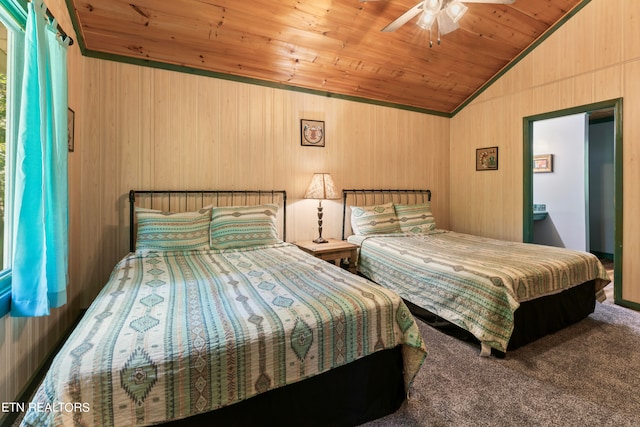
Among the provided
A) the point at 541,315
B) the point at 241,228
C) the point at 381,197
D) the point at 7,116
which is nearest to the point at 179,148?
the point at 241,228

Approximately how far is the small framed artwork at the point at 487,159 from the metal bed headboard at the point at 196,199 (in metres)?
2.77

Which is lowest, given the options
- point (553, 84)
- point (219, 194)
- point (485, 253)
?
point (485, 253)

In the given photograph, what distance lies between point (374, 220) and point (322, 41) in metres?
1.97

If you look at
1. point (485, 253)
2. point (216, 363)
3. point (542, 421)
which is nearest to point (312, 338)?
point (216, 363)

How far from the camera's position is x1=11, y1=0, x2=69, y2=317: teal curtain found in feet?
4.61

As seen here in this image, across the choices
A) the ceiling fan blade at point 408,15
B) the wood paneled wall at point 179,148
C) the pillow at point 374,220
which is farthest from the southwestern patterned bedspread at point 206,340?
the ceiling fan blade at point 408,15

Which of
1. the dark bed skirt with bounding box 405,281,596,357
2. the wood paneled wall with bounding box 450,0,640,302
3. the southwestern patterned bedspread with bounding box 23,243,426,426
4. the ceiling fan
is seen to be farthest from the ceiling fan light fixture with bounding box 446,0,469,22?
the dark bed skirt with bounding box 405,281,596,357

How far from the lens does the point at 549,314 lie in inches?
92.9

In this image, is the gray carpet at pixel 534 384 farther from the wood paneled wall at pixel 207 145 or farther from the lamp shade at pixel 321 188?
the wood paneled wall at pixel 207 145

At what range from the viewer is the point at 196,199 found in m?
3.08

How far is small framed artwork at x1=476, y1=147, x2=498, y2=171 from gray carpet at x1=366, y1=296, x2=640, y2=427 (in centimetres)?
228

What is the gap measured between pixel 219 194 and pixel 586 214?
5.00 m

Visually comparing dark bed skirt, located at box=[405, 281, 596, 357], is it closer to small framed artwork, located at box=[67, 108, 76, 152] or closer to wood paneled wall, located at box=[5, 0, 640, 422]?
wood paneled wall, located at box=[5, 0, 640, 422]

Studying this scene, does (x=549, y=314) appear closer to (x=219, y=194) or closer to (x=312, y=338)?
(x=312, y=338)
